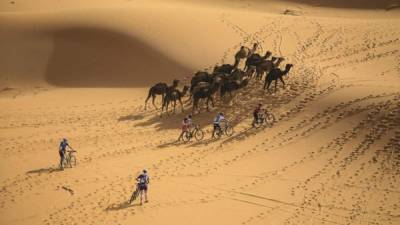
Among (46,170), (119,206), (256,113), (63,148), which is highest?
(256,113)

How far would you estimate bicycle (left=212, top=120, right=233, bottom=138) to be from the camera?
22.4 m

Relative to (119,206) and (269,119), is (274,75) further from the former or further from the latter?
(119,206)

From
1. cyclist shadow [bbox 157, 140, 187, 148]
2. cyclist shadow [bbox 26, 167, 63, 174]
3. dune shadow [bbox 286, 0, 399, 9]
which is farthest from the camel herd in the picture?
dune shadow [bbox 286, 0, 399, 9]

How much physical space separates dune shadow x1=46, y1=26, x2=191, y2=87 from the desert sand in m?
0.08

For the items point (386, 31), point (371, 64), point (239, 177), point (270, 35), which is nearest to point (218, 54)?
point (270, 35)

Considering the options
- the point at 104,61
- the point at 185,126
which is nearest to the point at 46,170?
the point at 185,126

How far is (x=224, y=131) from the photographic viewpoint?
2278 cm

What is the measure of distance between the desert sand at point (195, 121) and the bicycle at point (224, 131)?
431 mm

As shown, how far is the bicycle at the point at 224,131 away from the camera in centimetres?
2239

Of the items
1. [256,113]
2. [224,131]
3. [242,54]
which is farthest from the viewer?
[242,54]

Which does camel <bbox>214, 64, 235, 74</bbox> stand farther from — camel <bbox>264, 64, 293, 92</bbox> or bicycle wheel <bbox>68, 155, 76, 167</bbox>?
bicycle wheel <bbox>68, 155, 76, 167</bbox>

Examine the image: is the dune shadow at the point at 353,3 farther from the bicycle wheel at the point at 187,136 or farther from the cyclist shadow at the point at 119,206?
the cyclist shadow at the point at 119,206

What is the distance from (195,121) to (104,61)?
8840 millimetres

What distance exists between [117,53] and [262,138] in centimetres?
1233
